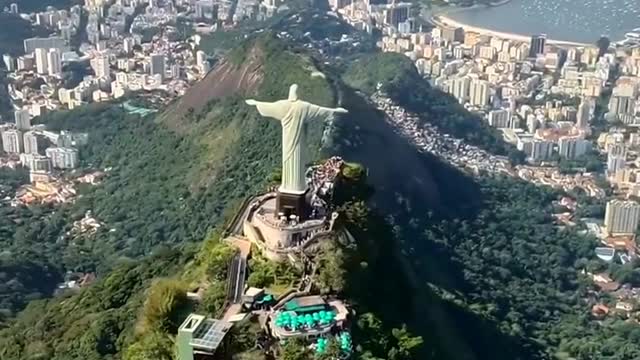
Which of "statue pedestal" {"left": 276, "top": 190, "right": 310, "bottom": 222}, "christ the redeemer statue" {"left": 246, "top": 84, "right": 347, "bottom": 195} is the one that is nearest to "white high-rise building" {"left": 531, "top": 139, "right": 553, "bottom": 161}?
"statue pedestal" {"left": 276, "top": 190, "right": 310, "bottom": 222}

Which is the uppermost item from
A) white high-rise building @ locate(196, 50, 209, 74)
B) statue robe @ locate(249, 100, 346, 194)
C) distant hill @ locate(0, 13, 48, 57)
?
statue robe @ locate(249, 100, 346, 194)

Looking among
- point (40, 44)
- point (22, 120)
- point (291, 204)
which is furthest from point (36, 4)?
point (291, 204)

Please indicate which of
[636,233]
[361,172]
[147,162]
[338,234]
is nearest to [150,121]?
[147,162]

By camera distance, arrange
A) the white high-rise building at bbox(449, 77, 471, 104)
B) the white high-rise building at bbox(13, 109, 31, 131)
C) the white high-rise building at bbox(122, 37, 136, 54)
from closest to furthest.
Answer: the white high-rise building at bbox(13, 109, 31, 131)
the white high-rise building at bbox(449, 77, 471, 104)
the white high-rise building at bbox(122, 37, 136, 54)

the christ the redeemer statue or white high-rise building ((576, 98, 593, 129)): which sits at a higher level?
the christ the redeemer statue

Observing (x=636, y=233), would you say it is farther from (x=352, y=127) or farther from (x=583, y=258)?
(x=352, y=127)

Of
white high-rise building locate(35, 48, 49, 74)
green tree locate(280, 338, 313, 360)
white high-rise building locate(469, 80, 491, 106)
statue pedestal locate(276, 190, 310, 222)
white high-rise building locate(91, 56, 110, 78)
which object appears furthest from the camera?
white high-rise building locate(35, 48, 49, 74)

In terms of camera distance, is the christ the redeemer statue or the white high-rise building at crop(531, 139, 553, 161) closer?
the christ the redeemer statue

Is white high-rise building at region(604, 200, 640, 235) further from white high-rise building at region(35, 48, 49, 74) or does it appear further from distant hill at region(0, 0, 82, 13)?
distant hill at region(0, 0, 82, 13)
